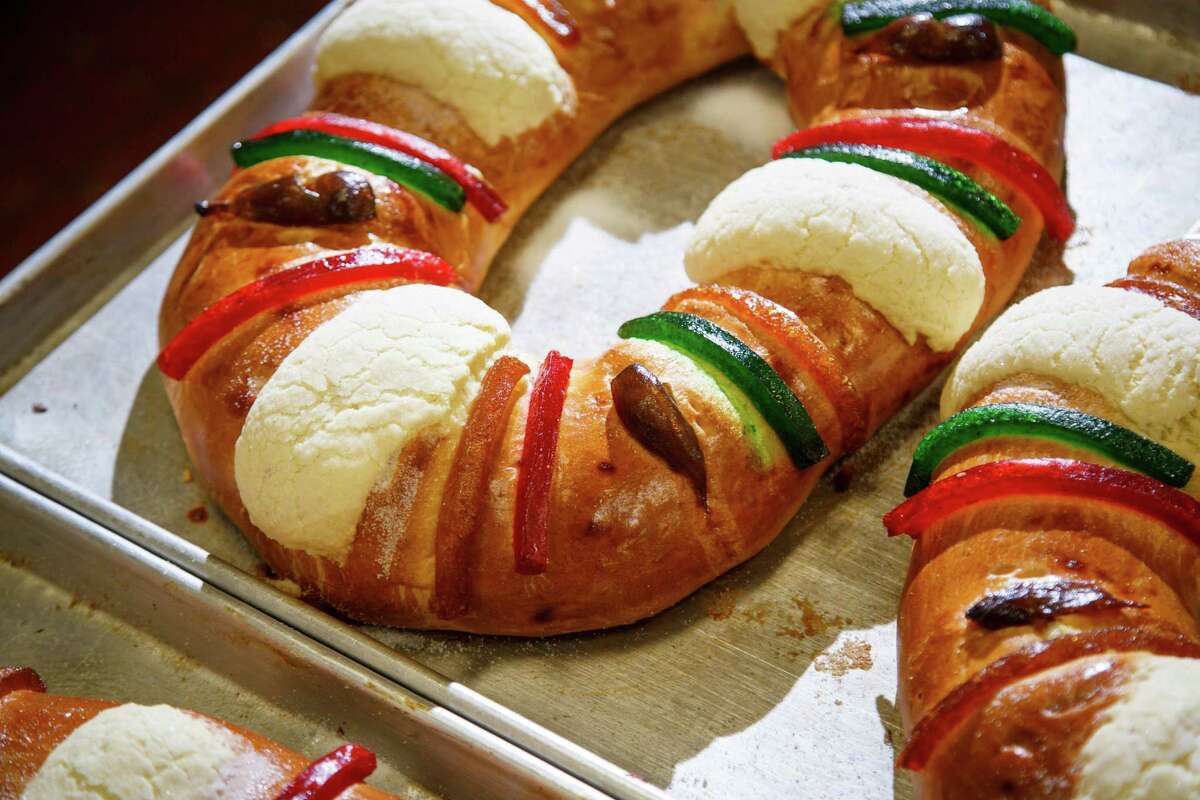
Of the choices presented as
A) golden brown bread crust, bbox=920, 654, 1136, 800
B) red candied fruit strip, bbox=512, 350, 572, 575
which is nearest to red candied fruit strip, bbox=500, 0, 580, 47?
red candied fruit strip, bbox=512, 350, 572, 575

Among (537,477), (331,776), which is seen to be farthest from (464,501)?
(331,776)

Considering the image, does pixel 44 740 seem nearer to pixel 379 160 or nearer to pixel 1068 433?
pixel 379 160

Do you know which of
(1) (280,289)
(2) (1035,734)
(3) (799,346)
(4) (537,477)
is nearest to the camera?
(2) (1035,734)

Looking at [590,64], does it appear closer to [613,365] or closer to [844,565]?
[613,365]

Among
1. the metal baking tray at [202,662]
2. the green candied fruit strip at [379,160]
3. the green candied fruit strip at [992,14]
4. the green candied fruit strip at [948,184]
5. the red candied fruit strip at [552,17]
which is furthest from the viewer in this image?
the red candied fruit strip at [552,17]

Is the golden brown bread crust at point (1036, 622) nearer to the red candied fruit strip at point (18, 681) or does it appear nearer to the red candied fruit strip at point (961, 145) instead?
the red candied fruit strip at point (961, 145)

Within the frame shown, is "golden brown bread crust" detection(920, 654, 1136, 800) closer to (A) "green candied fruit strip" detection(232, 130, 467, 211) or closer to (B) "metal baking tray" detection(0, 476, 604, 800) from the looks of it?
(B) "metal baking tray" detection(0, 476, 604, 800)

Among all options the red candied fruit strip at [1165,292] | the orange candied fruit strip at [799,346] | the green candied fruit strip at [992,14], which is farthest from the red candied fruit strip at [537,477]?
the green candied fruit strip at [992,14]
